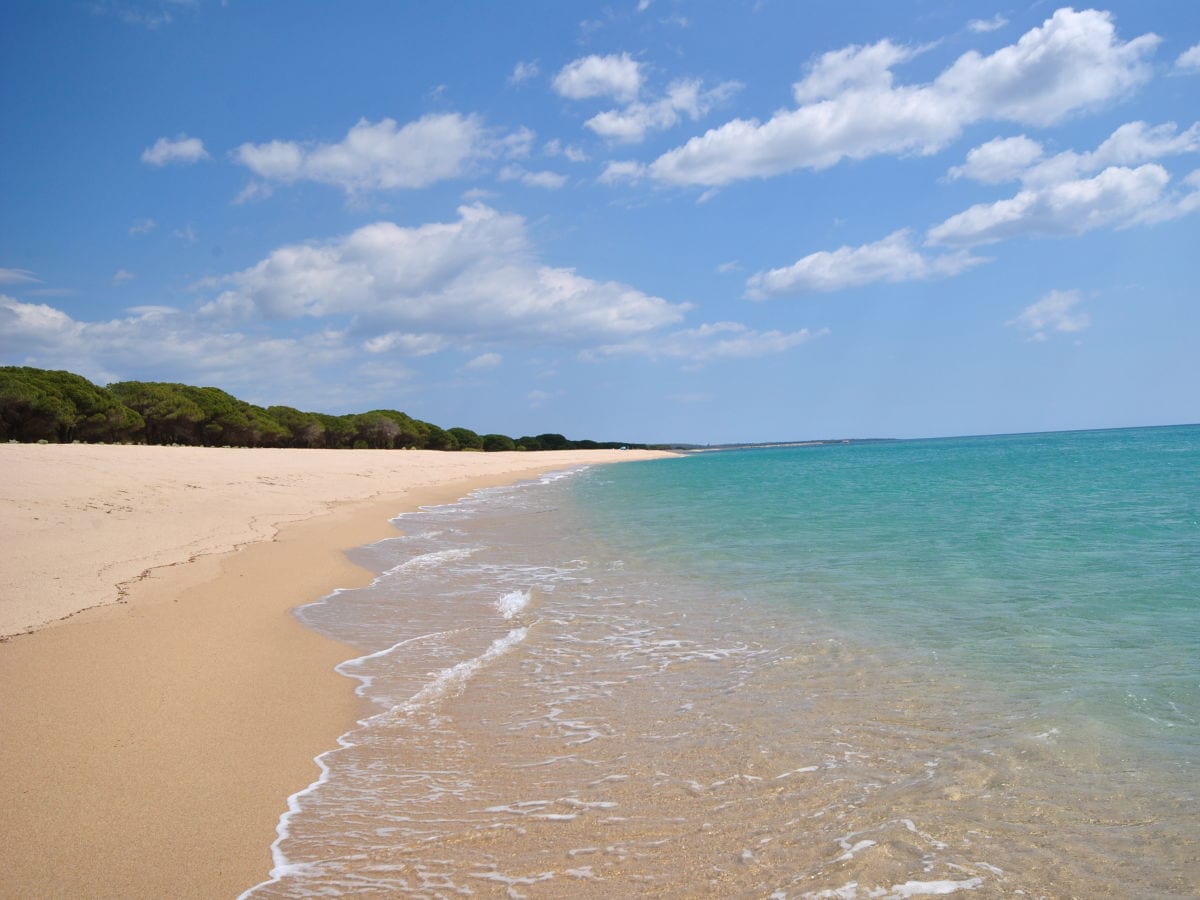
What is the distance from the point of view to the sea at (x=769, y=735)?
349cm

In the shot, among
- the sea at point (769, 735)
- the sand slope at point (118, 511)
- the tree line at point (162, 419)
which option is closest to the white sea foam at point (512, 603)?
the sea at point (769, 735)

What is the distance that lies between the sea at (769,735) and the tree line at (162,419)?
111 ft

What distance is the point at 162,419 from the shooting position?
47.5 metres

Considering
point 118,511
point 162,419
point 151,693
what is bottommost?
point 151,693

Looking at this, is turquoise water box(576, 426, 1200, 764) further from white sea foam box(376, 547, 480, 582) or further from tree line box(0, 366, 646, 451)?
tree line box(0, 366, 646, 451)

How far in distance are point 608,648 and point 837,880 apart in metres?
4.27

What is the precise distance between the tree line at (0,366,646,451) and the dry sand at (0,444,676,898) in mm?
25666

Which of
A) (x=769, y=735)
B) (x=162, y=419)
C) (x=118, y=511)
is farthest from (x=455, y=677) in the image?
(x=162, y=419)

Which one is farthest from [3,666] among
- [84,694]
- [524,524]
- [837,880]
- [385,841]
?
[524,524]

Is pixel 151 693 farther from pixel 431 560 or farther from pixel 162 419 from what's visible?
pixel 162 419

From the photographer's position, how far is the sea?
137 inches

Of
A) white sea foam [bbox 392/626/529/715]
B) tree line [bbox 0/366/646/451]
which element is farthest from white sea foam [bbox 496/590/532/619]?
tree line [bbox 0/366/646/451]

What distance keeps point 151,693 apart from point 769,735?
4.42 m

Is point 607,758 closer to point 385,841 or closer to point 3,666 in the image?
point 385,841
